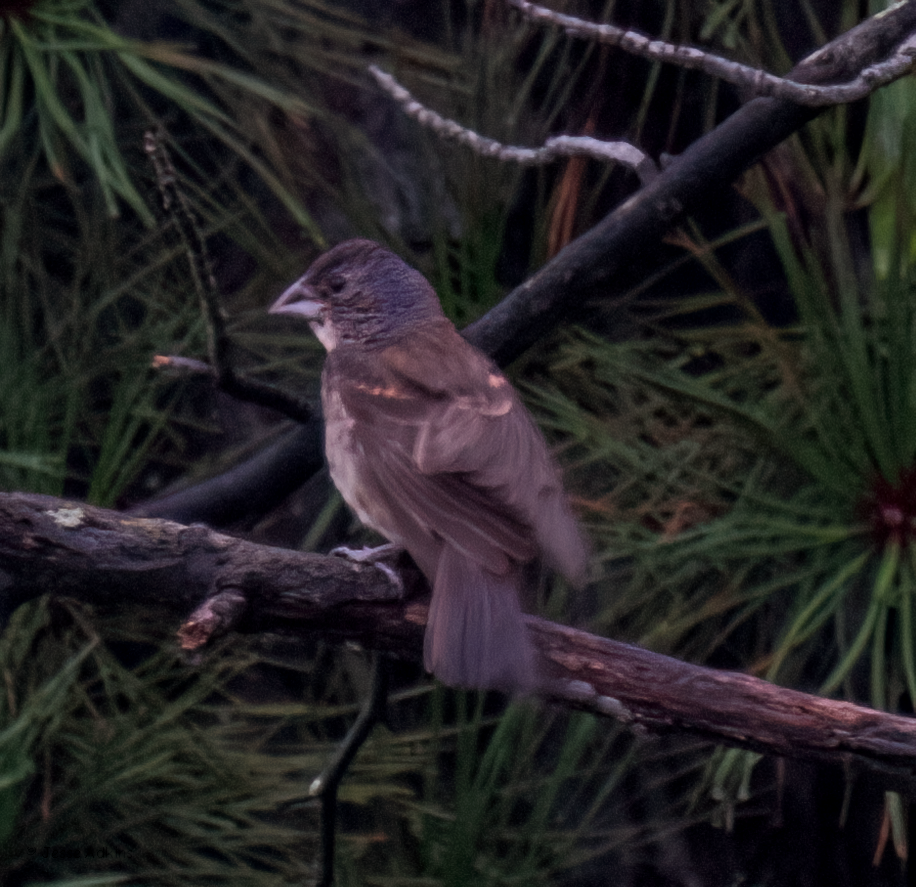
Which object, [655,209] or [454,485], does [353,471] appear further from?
[655,209]

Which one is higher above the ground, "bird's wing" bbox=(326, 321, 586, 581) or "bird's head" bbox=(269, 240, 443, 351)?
"bird's head" bbox=(269, 240, 443, 351)

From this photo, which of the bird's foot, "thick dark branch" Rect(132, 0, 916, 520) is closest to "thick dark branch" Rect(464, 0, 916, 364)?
"thick dark branch" Rect(132, 0, 916, 520)

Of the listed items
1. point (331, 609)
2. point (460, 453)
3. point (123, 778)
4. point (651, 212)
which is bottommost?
point (123, 778)

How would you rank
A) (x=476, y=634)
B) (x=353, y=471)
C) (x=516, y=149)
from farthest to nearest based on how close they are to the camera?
(x=516, y=149) < (x=353, y=471) < (x=476, y=634)

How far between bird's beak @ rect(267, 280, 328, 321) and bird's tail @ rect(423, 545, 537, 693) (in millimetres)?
374

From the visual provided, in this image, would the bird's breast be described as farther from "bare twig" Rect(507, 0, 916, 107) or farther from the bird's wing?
"bare twig" Rect(507, 0, 916, 107)

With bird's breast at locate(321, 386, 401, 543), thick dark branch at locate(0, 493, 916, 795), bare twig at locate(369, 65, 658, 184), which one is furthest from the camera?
bare twig at locate(369, 65, 658, 184)

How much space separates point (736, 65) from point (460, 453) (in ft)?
1.14

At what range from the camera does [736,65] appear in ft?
2.68

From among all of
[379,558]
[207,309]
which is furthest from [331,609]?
[207,309]

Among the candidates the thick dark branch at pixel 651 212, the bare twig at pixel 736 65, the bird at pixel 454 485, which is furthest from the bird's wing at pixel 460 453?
the bare twig at pixel 736 65

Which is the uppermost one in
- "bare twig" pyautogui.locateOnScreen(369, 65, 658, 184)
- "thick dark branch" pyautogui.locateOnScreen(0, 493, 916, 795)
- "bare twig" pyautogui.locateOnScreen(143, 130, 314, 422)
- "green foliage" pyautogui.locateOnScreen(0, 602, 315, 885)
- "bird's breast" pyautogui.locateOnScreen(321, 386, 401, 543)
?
"bare twig" pyautogui.locateOnScreen(369, 65, 658, 184)

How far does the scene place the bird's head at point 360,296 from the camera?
105cm

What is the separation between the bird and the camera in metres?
0.76
